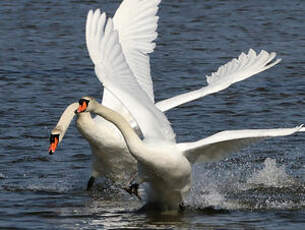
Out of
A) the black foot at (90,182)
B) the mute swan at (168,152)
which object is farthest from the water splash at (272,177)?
the black foot at (90,182)

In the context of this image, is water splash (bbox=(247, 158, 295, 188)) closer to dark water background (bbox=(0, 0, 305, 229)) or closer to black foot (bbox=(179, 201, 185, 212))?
dark water background (bbox=(0, 0, 305, 229))

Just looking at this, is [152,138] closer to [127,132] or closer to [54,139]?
[127,132]

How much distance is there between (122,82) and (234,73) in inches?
65.7

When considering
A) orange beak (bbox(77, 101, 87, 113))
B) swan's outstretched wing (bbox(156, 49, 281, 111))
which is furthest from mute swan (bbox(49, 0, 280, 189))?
orange beak (bbox(77, 101, 87, 113))

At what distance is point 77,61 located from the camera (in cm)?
1805

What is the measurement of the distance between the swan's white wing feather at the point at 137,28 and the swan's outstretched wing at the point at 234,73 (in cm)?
115

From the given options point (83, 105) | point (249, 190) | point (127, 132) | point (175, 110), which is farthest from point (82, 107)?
point (175, 110)

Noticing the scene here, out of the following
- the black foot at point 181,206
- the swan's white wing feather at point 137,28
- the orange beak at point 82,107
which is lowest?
the black foot at point 181,206

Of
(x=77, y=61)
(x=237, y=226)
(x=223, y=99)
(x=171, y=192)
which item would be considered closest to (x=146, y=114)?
(x=171, y=192)

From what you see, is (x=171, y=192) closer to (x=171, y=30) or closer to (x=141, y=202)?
(x=141, y=202)

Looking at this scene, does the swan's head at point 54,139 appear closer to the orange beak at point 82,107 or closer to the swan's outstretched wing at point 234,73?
the orange beak at point 82,107

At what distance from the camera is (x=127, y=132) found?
9.66 metres

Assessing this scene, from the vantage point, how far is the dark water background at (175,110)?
1013cm

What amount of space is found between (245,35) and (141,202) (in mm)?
9722
